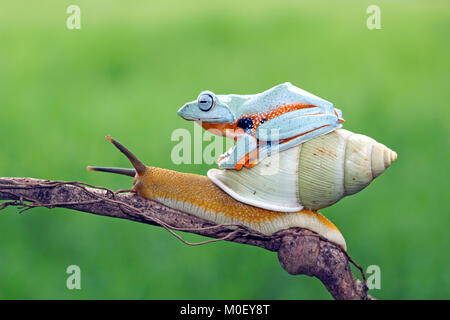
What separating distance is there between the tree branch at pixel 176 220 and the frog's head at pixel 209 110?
24 cm

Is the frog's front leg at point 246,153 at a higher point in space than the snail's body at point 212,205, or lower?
higher

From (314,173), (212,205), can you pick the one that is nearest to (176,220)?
(212,205)

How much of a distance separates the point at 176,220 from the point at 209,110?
29 cm

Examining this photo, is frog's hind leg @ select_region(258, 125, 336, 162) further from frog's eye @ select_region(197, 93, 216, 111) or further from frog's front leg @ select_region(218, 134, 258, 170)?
frog's eye @ select_region(197, 93, 216, 111)

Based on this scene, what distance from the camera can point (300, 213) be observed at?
1396mm

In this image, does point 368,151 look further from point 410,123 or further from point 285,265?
point 410,123

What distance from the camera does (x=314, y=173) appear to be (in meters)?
1.34

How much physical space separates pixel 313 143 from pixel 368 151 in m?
0.13

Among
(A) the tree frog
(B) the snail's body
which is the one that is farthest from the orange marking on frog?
(B) the snail's body

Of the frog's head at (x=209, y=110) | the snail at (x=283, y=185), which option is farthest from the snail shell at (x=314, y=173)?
the frog's head at (x=209, y=110)

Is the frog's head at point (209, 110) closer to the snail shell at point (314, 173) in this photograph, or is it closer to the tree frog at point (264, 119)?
the tree frog at point (264, 119)

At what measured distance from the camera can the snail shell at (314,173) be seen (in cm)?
133

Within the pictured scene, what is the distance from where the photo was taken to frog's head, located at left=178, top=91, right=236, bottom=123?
4.46 ft

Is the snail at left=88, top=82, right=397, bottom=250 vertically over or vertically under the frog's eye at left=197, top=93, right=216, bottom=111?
under
